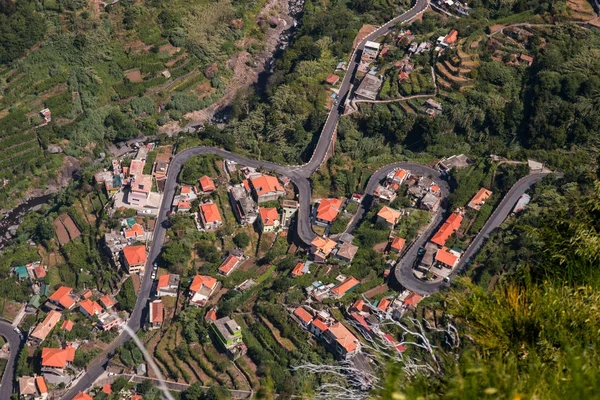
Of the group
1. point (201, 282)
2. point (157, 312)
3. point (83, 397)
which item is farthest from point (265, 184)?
point (83, 397)

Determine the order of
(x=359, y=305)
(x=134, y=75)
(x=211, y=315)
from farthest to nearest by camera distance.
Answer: (x=134, y=75) < (x=211, y=315) < (x=359, y=305)

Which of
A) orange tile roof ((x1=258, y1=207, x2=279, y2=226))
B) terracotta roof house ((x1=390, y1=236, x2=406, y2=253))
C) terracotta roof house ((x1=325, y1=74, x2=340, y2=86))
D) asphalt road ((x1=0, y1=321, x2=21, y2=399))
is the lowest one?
asphalt road ((x1=0, y1=321, x2=21, y2=399))

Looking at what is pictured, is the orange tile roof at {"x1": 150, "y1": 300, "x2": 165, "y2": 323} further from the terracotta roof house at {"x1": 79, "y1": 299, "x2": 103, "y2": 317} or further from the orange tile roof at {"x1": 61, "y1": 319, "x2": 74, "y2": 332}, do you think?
the orange tile roof at {"x1": 61, "y1": 319, "x2": 74, "y2": 332}

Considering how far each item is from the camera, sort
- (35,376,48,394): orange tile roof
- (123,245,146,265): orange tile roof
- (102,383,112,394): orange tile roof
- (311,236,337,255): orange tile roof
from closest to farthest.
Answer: (102,383,112,394): orange tile roof
(35,376,48,394): orange tile roof
(311,236,337,255): orange tile roof
(123,245,146,265): orange tile roof

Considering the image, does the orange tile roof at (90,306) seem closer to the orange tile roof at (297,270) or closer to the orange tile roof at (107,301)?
the orange tile roof at (107,301)

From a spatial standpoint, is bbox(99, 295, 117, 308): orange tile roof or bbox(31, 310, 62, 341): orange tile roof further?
bbox(99, 295, 117, 308): orange tile roof

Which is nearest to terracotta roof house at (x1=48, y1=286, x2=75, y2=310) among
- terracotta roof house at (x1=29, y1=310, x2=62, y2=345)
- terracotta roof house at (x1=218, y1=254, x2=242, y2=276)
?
terracotta roof house at (x1=29, y1=310, x2=62, y2=345)

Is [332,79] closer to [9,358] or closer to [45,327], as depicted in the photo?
[45,327]

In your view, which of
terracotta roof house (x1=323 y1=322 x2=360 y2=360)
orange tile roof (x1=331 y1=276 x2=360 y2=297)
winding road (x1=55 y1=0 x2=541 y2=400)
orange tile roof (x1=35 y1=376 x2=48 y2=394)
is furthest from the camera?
winding road (x1=55 y1=0 x2=541 y2=400)
